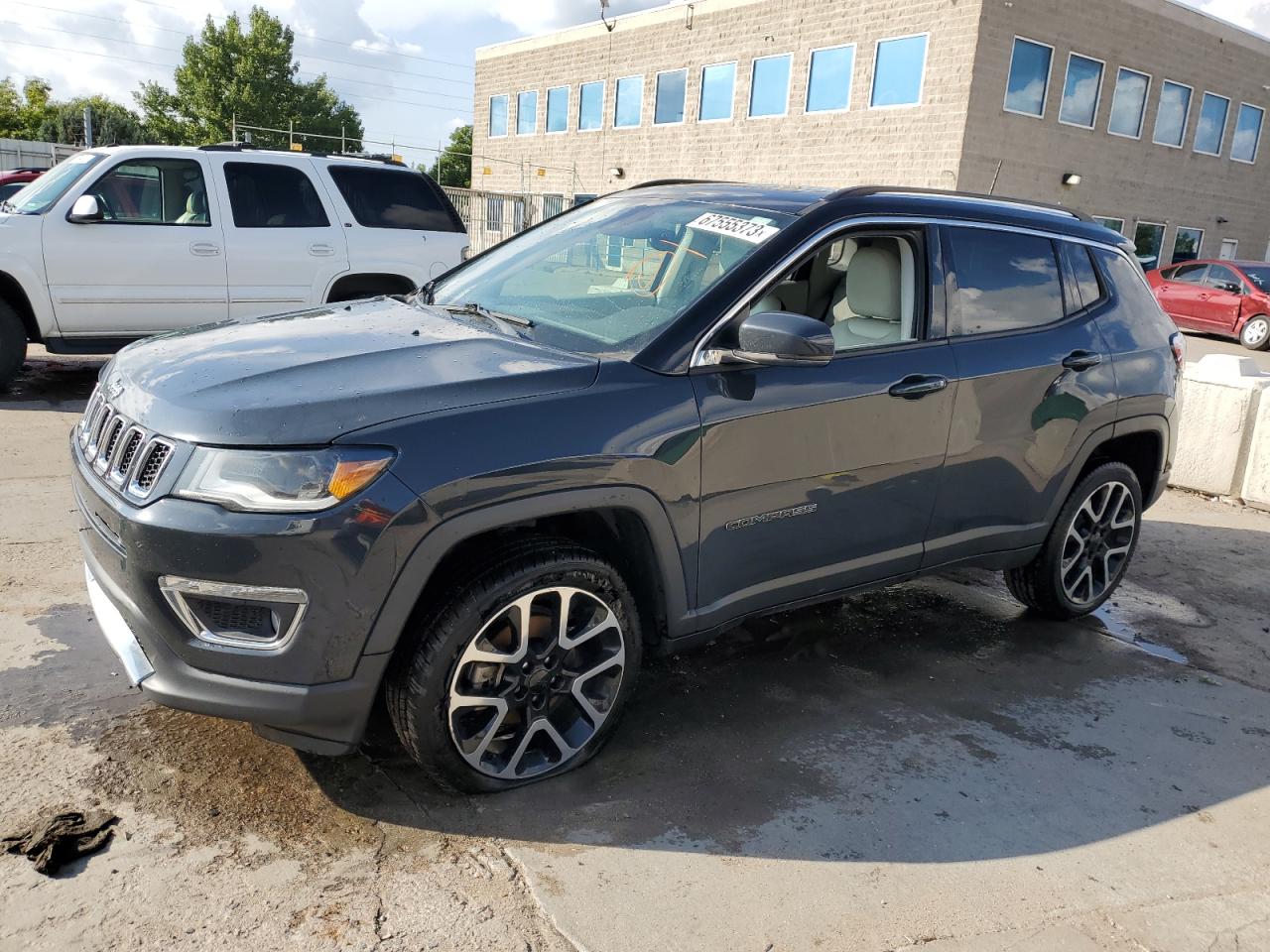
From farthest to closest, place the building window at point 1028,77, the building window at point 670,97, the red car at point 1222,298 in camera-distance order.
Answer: the building window at point 670,97 → the building window at point 1028,77 → the red car at point 1222,298

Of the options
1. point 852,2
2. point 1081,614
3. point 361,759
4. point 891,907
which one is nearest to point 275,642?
point 361,759

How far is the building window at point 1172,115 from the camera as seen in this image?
2615cm

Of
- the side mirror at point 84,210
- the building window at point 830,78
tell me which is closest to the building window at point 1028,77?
the building window at point 830,78

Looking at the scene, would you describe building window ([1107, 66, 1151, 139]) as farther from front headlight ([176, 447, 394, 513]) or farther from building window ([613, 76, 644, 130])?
front headlight ([176, 447, 394, 513])

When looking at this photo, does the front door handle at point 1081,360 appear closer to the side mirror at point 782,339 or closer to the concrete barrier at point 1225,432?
the side mirror at point 782,339

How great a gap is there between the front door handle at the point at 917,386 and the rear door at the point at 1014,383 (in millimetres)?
144

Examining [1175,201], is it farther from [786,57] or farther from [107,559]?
[107,559]

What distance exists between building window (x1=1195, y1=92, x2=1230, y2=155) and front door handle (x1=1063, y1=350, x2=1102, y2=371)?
28.0 meters

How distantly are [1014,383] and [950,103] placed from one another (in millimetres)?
20521

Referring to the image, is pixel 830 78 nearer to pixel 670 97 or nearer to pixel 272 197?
pixel 670 97

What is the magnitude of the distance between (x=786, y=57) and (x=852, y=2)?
2478mm

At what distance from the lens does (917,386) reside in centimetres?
367

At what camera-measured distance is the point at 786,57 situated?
2620 centimetres

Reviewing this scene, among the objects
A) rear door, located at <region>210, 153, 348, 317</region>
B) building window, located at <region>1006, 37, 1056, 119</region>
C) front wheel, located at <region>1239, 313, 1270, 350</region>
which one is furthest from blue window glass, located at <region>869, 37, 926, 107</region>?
rear door, located at <region>210, 153, 348, 317</region>
